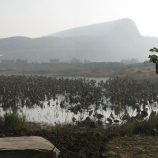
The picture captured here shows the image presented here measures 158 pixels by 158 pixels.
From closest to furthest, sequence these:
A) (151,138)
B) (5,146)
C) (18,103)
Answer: (5,146) < (151,138) < (18,103)

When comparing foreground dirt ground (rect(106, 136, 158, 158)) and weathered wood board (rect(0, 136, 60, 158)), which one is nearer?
weathered wood board (rect(0, 136, 60, 158))

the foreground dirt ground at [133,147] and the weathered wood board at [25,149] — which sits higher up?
the weathered wood board at [25,149]

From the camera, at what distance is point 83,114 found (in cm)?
2078

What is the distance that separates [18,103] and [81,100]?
412 cm

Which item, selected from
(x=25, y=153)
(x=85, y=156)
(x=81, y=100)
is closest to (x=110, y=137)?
(x=85, y=156)

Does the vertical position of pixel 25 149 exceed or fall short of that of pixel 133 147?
it exceeds it

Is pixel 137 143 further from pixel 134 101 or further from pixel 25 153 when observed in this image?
pixel 134 101

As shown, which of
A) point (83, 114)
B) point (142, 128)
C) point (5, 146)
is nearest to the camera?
point (5, 146)

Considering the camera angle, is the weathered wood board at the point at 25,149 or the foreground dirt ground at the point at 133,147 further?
the foreground dirt ground at the point at 133,147

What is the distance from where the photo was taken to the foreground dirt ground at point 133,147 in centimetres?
873

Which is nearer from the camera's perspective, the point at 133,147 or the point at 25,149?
the point at 25,149

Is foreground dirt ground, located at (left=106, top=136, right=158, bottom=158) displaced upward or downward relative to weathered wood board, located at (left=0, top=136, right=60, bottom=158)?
downward

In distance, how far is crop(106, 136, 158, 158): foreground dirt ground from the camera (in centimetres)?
873

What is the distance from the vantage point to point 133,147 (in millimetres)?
9508
